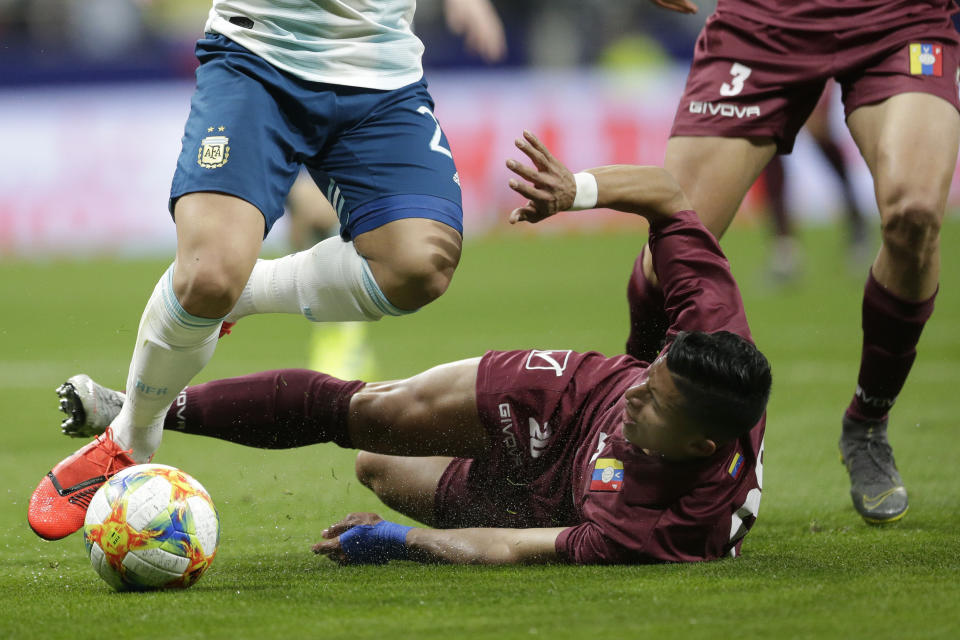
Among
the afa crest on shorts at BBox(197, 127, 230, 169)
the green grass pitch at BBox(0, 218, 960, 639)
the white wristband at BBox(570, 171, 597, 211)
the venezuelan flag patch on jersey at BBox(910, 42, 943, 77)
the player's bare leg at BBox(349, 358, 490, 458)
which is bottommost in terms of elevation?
the green grass pitch at BBox(0, 218, 960, 639)

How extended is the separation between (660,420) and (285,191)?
1243 millimetres

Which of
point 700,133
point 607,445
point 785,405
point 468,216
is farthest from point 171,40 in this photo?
point 607,445

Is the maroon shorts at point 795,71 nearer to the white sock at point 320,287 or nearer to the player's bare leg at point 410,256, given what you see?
the player's bare leg at point 410,256

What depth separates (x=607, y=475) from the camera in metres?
3.13

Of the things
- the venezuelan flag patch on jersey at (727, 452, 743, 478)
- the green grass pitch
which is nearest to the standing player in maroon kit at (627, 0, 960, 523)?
the green grass pitch

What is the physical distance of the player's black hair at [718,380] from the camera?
291 cm

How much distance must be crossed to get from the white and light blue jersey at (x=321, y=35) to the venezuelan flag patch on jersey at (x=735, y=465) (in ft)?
4.70

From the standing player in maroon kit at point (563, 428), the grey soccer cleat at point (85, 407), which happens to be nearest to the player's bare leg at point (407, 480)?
the standing player in maroon kit at point (563, 428)

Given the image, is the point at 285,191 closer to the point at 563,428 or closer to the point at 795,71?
the point at 563,428

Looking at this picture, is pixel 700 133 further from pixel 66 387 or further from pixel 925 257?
pixel 66 387

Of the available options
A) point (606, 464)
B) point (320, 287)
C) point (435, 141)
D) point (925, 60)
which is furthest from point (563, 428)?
point (925, 60)

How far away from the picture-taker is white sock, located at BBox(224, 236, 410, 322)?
365 cm

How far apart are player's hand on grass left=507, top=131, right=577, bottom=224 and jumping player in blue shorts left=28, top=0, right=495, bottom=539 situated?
483mm

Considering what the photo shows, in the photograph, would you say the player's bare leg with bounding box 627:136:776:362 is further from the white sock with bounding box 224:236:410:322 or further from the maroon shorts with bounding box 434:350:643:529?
the white sock with bounding box 224:236:410:322
